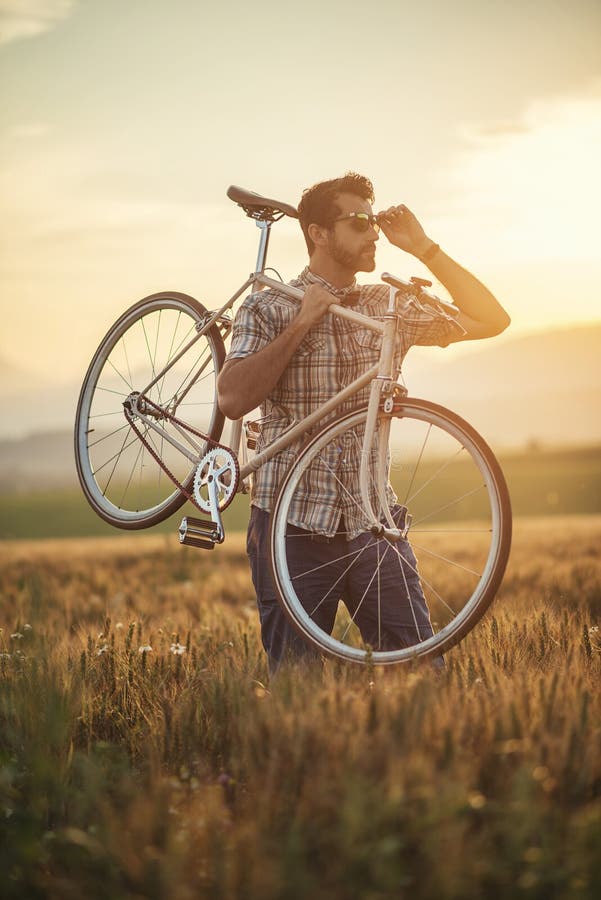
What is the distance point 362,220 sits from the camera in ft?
15.5

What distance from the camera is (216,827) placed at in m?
2.58

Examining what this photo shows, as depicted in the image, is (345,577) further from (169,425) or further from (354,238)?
(354,238)

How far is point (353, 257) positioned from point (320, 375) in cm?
65

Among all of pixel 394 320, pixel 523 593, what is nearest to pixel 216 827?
pixel 394 320

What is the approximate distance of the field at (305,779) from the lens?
7.79 ft

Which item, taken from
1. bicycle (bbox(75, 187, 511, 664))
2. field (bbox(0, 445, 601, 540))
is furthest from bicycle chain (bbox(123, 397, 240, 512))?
field (bbox(0, 445, 601, 540))

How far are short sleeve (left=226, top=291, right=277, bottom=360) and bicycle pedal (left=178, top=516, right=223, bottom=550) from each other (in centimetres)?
87

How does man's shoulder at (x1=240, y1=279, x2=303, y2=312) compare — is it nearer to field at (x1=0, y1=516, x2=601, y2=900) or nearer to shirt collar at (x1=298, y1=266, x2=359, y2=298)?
shirt collar at (x1=298, y1=266, x2=359, y2=298)

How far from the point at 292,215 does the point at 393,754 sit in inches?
131

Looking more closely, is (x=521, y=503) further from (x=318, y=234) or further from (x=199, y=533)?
(x=199, y=533)

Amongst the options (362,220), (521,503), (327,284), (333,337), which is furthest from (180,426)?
(521,503)

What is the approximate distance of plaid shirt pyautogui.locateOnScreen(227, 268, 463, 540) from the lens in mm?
4625

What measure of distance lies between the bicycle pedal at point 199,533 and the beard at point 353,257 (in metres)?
1.55

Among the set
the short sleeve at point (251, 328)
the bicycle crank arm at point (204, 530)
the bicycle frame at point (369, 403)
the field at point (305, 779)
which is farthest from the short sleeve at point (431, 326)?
the field at point (305, 779)
